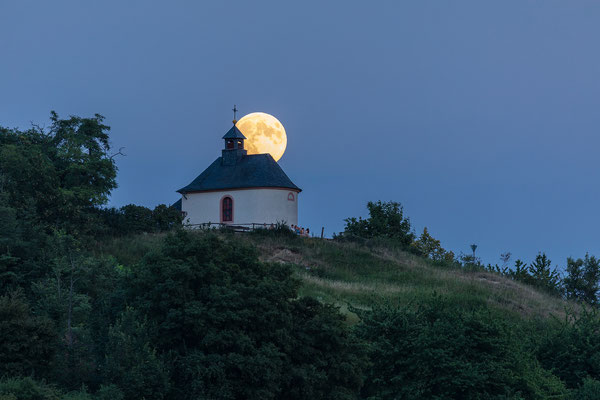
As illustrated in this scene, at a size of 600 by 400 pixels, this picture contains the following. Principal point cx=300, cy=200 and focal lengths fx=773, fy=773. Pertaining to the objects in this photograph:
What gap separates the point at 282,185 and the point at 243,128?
32.7 ft

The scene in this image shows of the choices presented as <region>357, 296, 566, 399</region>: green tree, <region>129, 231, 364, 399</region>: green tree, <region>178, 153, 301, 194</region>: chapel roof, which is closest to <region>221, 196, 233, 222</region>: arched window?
<region>178, 153, 301, 194</region>: chapel roof

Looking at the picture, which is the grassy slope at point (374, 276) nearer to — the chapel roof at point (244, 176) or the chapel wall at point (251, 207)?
the chapel wall at point (251, 207)

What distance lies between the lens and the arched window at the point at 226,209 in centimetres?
6638

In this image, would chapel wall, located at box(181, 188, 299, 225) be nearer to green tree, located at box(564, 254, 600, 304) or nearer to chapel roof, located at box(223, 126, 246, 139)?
chapel roof, located at box(223, 126, 246, 139)

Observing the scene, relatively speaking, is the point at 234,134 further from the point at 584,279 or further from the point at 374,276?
the point at 584,279

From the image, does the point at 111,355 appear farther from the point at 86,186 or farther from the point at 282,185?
the point at 282,185

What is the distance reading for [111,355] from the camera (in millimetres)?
24641

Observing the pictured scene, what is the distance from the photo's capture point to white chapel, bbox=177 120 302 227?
214ft

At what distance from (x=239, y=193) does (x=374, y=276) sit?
1575 centimetres

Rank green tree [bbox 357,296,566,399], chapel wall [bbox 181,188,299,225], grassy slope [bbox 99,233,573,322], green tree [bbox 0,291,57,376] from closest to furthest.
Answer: green tree [bbox 0,291,57,376], green tree [bbox 357,296,566,399], grassy slope [bbox 99,233,573,322], chapel wall [bbox 181,188,299,225]

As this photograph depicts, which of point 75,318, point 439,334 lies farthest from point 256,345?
point 75,318

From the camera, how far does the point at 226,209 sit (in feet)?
219

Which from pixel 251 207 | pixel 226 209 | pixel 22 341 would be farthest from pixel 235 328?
pixel 226 209

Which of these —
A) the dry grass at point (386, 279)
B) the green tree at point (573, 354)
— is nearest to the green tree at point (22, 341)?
the dry grass at point (386, 279)
